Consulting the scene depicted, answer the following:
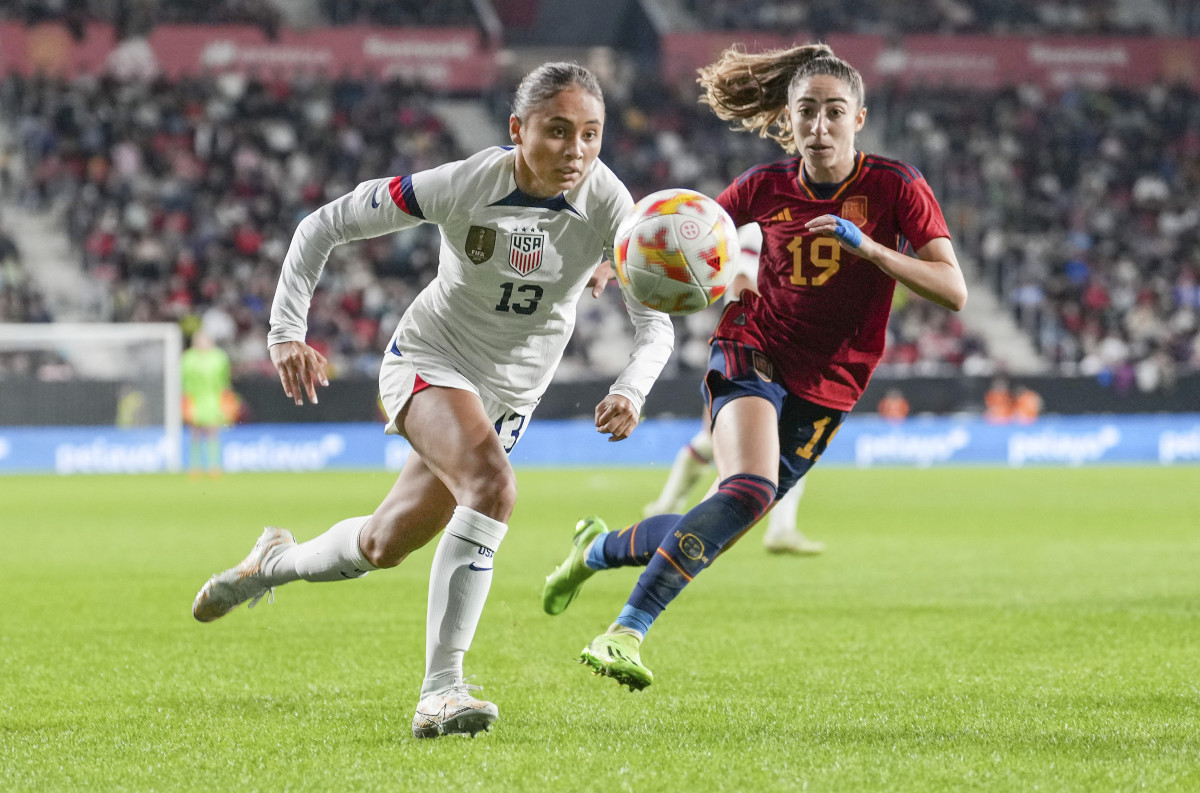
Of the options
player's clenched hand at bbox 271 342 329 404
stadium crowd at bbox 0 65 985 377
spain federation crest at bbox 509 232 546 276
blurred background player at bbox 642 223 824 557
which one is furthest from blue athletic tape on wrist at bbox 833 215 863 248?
stadium crowd at bbox 0 65 985 377

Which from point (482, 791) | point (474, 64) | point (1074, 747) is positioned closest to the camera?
point (482, 791)

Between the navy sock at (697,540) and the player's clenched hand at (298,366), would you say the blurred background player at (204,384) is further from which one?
the navy sock at (697,540)

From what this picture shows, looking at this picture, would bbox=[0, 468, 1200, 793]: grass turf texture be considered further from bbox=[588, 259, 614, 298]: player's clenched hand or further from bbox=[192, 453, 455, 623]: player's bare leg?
bbox=[588, 259, 614, 298]: player's clenched hand

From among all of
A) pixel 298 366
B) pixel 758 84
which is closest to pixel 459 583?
pixel 298 366

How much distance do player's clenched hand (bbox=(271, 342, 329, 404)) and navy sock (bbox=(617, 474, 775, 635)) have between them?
1.15 m

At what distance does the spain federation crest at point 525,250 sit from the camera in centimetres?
457

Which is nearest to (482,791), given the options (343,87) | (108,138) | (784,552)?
(784,552)

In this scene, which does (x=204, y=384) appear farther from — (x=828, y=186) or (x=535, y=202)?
(x=535, y=202)

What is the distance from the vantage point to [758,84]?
563 cm

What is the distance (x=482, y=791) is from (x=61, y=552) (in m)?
8.00

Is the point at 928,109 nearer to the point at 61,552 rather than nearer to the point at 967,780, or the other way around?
the point at 61,552

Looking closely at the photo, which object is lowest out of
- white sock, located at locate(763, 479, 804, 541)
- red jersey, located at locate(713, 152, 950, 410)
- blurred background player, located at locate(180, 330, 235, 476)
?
blurred background player, located at locate(180, 330, 235, 476)

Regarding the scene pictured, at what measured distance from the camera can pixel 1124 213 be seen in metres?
28.8

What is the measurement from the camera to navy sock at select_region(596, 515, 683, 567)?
532cm
